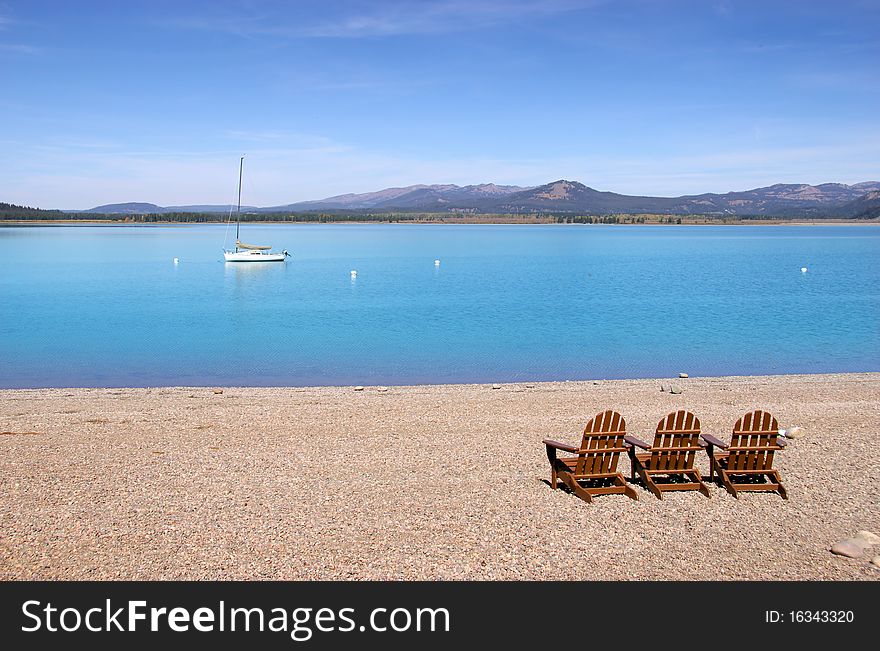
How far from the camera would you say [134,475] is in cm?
1012

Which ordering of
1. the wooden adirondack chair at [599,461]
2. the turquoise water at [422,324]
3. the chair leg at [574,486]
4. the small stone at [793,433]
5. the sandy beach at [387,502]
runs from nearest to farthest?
the sandy beach at [387,502], the chair leg at [574,486], the wooden adirondack chair at [599,461], the small stone at [793,433], the turquoise water at [422,324]

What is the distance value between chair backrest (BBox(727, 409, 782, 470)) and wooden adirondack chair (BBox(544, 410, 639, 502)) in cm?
146

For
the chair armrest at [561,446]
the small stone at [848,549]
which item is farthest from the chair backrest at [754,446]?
the chair armrest at [561,446]

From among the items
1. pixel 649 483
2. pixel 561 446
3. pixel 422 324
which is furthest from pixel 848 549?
pixel 422 324

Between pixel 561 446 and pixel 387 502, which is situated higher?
pixel 561 446

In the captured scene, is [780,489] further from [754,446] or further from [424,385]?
[424,385]

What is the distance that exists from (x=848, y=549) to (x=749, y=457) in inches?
82.1

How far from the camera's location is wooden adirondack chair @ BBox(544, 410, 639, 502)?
916cm

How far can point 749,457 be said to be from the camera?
9.50 metres

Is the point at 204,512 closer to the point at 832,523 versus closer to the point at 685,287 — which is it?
the point at 832,523

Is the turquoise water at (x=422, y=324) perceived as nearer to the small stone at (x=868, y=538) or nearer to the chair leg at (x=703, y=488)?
the chair leg at (x=703, y=488)

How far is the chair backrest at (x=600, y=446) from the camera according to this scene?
30.1ft
